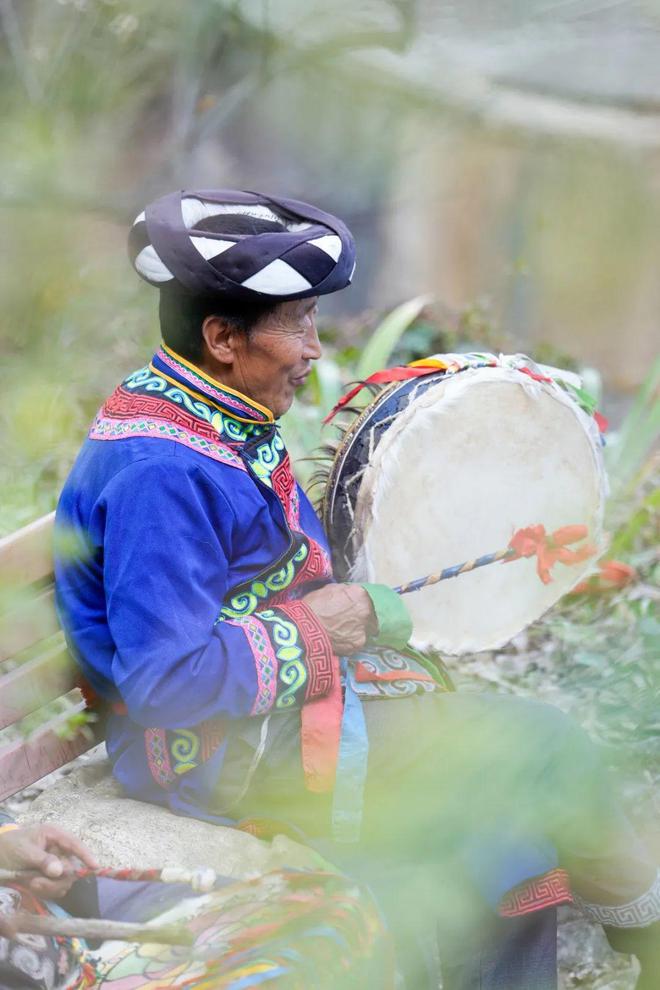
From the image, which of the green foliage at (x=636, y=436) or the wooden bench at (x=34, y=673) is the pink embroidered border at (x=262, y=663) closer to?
the wooden bench at (x=34, y=673)

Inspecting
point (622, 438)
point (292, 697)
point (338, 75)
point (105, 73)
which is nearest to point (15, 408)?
point (105, 73)

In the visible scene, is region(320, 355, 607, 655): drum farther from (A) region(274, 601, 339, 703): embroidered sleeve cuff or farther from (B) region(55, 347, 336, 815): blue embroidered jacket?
(A) region(274, 601, 339, 703): embroidered sleeve cuff

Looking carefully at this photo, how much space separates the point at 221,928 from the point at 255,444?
0.86m

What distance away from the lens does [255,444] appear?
2.19m

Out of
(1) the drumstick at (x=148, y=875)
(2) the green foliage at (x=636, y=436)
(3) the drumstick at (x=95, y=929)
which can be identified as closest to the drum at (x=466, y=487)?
(1) the drumstick at (x=148, y=875)

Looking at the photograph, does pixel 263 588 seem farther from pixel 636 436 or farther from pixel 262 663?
pixel 636 436

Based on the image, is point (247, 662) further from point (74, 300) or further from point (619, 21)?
point (619, 21)

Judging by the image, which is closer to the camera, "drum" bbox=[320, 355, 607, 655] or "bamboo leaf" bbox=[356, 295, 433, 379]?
"drum" bbox=[320, 355, 607, 655]

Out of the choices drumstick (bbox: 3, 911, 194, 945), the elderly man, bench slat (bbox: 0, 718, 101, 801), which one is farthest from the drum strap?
bench slat (bbox: 0, 718, 101, 801)

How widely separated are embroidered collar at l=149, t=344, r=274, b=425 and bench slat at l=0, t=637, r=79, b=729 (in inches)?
22.2

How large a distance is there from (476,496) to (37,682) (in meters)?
1.07

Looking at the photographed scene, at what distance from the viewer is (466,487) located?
266 centimetres

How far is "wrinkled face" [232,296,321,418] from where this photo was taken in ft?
6.96

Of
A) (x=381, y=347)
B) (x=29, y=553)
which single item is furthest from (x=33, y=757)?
(x=381, y=347)
